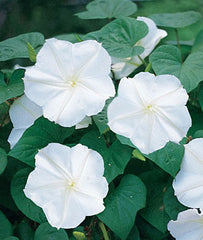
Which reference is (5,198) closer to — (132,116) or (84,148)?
(84,148)

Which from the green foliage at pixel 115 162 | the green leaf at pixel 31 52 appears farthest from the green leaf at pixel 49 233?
the green leaf at pixel 31 52

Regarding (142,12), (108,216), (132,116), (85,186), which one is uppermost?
(132,116)

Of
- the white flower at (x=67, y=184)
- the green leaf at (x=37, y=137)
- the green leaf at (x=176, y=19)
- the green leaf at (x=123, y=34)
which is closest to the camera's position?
the white flower at (x=67, y=184)

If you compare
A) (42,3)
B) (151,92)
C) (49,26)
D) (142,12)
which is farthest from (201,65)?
(42,3)

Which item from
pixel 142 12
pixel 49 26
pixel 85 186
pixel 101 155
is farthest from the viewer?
pixel 49 26

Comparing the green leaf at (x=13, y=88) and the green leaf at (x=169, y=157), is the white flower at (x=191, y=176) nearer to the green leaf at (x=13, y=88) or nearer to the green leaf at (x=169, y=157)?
the green leaf at (x=169, y=157)

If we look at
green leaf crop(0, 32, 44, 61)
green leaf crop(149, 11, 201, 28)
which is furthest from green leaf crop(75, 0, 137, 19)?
green leaf crop(0, 32, 44, 61)

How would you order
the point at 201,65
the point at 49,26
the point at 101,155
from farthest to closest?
1. the point at 49,26
2. the point at 201,65
3. the point at 101,155
